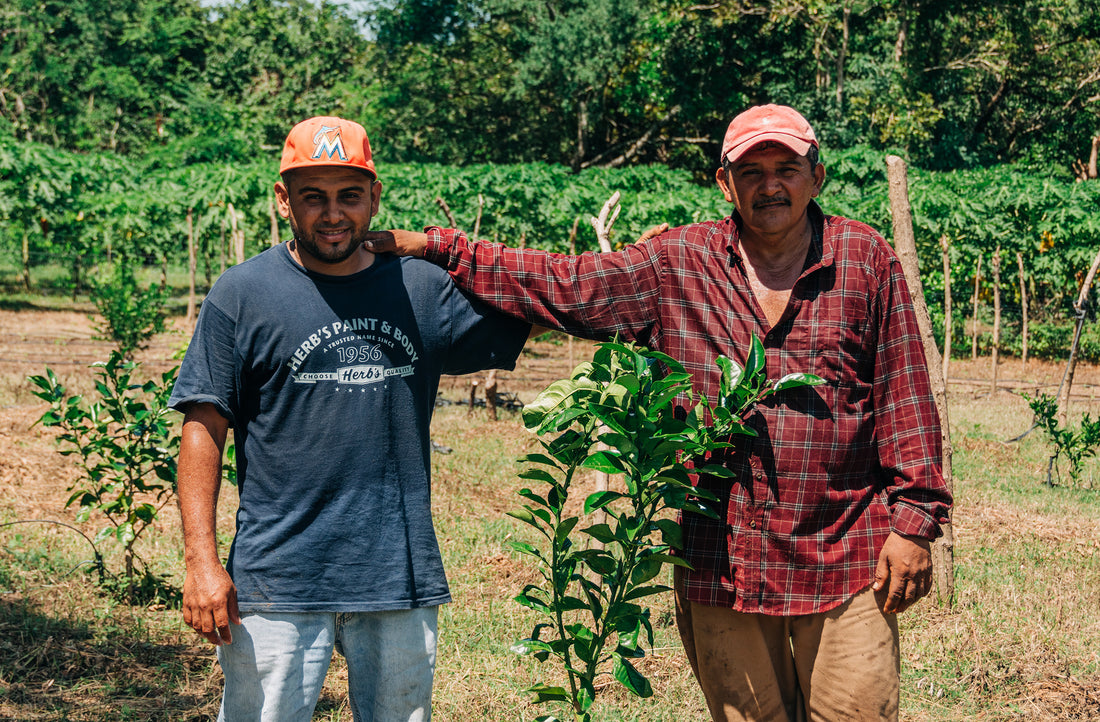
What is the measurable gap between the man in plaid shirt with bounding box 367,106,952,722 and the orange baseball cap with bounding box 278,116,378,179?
226 mm

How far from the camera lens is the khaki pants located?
2.26 m

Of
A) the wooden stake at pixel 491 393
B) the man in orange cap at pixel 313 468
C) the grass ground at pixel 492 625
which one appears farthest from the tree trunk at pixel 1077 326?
the man in orange cap at pixel 313 468

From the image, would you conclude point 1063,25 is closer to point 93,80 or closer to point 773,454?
point 773,454

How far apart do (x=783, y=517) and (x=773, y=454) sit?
0.15 meters

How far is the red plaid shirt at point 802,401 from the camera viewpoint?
2.21m

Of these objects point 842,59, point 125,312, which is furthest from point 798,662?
point 842,59

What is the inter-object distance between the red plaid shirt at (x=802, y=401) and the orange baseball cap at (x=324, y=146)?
312 millimetres

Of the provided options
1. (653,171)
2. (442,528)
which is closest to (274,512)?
(442,528)

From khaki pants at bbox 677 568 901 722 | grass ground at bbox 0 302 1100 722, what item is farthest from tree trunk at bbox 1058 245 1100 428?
khaki pants at bbox 677 568 901 722

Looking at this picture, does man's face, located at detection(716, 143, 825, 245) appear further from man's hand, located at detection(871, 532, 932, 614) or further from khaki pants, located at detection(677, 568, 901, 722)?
khaki pants, located at detection(677, 568, 901, 722)

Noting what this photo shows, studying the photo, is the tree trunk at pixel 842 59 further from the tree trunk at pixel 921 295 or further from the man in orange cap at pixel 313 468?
the man in orange cap at pixel 313 468

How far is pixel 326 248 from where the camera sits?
2.12m

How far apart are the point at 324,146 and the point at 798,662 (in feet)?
5.38

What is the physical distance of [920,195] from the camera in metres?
14.1
